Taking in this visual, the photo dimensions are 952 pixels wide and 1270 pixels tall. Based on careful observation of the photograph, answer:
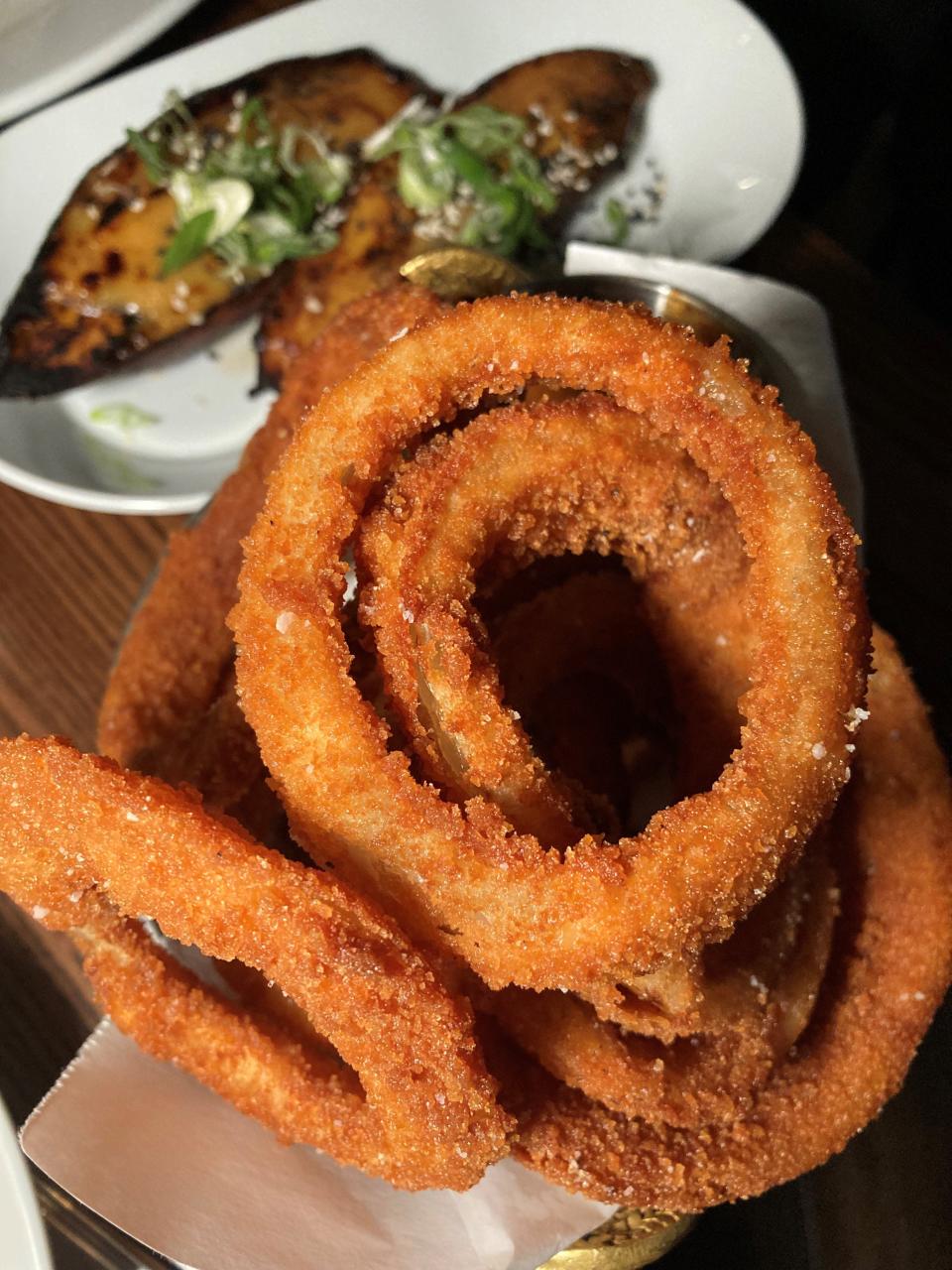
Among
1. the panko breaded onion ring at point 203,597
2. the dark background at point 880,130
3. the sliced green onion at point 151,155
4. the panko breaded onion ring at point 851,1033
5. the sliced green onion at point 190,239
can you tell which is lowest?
the panko breaded onion ring at point 851,1033

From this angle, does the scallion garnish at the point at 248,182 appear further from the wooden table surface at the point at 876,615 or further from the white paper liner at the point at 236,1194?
the white paper liner at the point at 236,1194

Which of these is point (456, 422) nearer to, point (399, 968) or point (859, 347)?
point (399, 968)

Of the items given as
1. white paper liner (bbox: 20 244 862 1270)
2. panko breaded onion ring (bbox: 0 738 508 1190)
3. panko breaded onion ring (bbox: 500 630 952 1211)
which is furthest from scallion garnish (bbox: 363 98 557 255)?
white paper liner (bbox: 20 244 862 1270)

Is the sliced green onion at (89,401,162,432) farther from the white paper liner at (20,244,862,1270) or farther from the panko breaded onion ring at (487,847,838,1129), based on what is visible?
the panko breaded onion ring at (487,847,838,1129)

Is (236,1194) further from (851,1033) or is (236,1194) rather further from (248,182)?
(248,182)

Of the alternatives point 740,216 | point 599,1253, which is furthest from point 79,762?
point 740,216

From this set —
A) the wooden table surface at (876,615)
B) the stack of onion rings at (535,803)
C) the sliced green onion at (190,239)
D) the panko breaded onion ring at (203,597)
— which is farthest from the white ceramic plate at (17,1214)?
the sliced green onion at (190,239)
